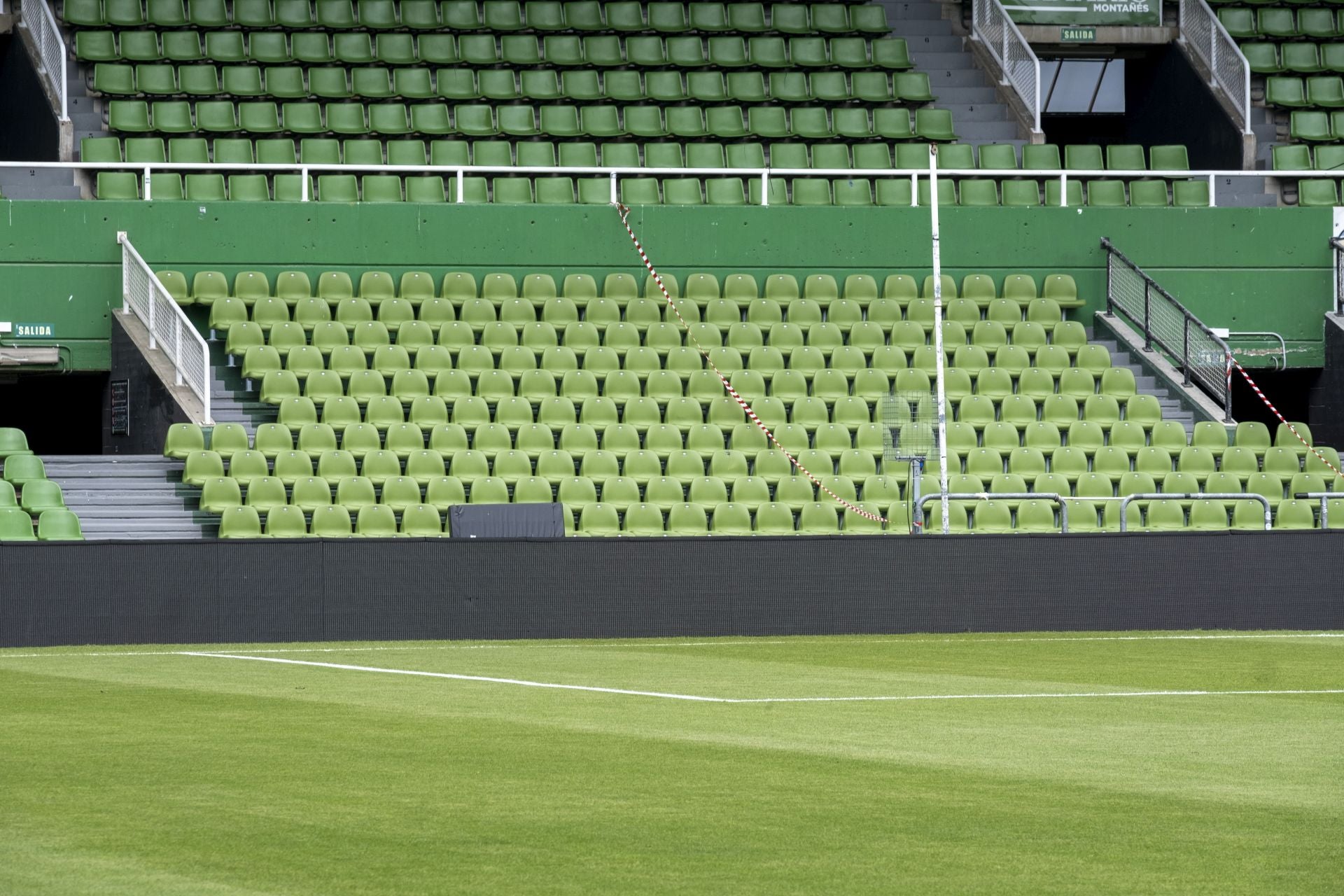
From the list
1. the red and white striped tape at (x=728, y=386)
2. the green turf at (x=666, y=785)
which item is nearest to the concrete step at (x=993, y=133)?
the red and white striped tape at (x=728, y=386)

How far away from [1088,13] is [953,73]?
8.28 ft

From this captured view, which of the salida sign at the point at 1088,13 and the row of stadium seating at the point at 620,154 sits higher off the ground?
the salida sign at the point at 1088,13

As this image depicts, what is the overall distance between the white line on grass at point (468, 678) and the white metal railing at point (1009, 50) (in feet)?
46.0

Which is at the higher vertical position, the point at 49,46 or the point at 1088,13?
the point at 1088,13

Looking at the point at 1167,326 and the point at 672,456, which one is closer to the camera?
the point at 672,456

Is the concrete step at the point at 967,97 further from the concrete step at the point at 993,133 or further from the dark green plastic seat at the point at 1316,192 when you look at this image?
the dark green plastic seat at the point at 1316,192

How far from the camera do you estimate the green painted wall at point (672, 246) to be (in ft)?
69.2

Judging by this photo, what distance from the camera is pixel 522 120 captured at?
2380 centimetres

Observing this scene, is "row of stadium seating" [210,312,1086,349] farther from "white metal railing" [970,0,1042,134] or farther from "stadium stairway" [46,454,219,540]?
"white metal railing" [970,0,1042,134]

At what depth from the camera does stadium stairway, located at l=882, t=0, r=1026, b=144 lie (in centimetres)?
2542

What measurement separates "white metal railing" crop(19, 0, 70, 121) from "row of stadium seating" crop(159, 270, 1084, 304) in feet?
10.0

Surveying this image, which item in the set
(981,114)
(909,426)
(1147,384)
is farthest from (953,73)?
(909,426)

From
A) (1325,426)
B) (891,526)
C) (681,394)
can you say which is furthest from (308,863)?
(1325,426)

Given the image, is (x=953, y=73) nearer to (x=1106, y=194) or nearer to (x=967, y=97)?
(x=967, y=97)
